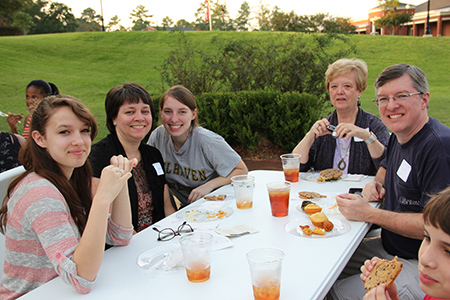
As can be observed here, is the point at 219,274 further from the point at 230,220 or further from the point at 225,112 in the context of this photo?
the point at 225,112

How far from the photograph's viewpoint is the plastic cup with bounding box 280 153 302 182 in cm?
271

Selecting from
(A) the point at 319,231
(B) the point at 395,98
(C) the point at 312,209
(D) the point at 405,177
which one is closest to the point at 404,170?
(D) the point at 405,177

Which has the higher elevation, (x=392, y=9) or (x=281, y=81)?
(x=392, y=9)

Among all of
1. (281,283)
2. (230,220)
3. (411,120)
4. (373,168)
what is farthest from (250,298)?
(373,168)

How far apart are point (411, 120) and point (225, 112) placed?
5100 millimetres

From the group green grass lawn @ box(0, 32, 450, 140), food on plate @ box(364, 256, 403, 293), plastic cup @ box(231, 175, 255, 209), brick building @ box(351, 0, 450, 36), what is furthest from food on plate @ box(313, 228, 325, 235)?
brick building @ box(351, 0, 450, 36)

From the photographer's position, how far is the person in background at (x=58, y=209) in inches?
55.2

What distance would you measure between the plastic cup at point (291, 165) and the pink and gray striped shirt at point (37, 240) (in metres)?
1.61

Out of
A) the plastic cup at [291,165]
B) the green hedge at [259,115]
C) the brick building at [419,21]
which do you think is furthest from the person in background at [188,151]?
the brick building at [419,21]

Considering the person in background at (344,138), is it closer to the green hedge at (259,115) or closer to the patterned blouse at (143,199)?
the patterned blouse at (143,199)

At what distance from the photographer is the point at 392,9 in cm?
4759

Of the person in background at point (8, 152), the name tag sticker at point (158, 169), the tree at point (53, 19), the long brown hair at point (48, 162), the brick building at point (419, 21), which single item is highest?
the tree at point (53, 19)

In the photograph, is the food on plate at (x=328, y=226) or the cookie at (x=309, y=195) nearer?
the food on plate at (x=328, y=226)

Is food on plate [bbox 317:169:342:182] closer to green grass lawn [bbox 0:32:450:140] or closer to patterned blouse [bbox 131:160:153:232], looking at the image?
patterned blouse [bbox 131:160:153:232]
